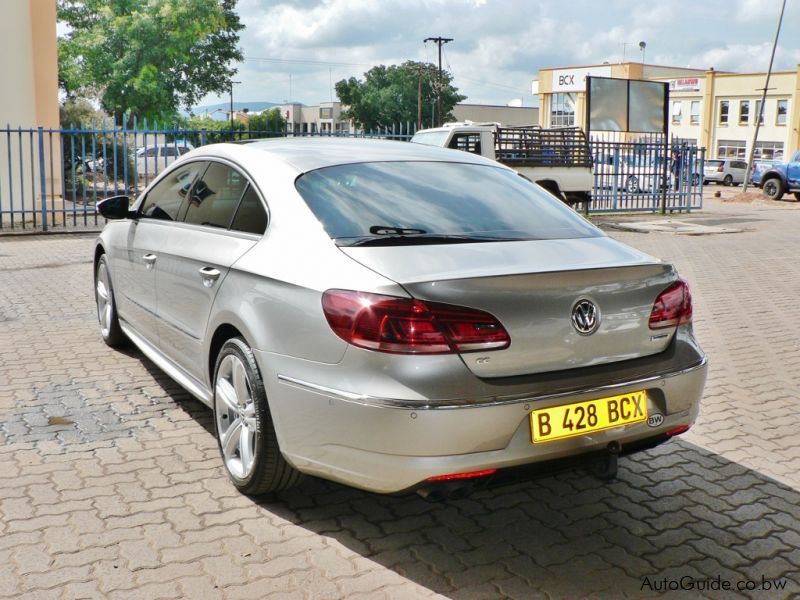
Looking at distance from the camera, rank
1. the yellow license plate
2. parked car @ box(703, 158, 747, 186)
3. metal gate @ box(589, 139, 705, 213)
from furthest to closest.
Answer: parked car @ box(703, 158, 747, 186) → metal gate @ box(589, 139, 705, 213) → the yellow license plate

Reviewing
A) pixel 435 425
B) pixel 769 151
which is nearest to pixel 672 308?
pixel 435 425

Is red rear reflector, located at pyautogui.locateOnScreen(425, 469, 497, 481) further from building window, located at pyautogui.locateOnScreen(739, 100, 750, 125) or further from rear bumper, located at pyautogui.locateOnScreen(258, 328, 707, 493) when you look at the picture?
building window, located at pyautogui.locateOnScreen(739, 100, 750, 125)

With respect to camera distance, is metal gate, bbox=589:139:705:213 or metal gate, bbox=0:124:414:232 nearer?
metal gate, bbox=0:124:414:232

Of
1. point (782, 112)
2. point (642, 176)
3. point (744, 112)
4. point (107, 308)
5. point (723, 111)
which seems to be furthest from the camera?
point (723, 111)

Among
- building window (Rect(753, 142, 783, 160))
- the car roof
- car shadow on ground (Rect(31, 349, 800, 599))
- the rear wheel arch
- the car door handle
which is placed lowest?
car shadow on ground (Rect(31, 349, 800, 599))

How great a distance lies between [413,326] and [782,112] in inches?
2860

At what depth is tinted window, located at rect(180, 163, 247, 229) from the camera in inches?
171

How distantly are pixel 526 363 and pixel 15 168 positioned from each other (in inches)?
678

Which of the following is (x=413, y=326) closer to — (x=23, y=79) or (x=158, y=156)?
(x=23, y=79)

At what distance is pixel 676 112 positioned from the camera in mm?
77812

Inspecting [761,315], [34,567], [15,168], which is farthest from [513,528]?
[15,168]

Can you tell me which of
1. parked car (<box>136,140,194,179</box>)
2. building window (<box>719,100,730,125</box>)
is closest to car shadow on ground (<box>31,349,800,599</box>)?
parked car (<box>136,140,194,179</box>)

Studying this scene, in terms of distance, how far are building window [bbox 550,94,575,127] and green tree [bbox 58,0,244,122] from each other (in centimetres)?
4641

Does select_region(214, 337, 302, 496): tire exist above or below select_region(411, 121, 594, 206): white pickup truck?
below
